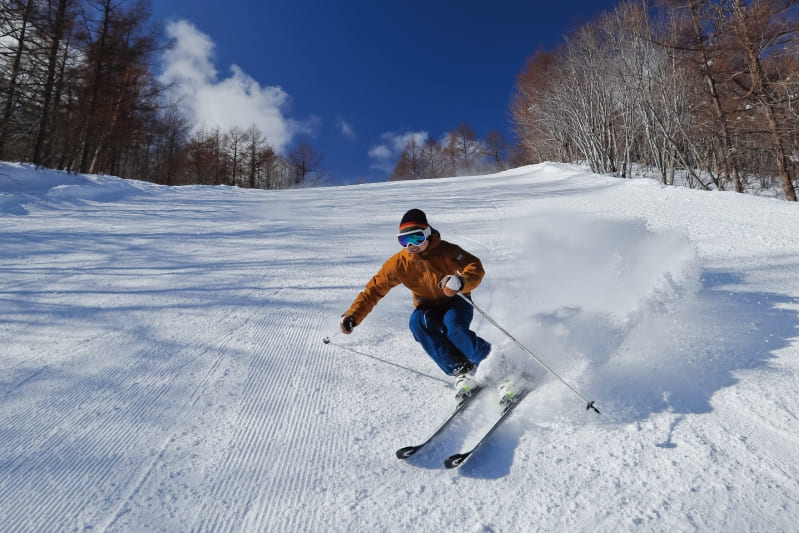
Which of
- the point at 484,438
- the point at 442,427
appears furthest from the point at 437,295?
the point at 484,438

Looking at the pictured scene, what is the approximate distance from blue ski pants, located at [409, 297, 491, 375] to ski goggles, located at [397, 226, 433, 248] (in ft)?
1.75

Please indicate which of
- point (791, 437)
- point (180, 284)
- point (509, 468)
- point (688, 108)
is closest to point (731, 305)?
point (791, 437)

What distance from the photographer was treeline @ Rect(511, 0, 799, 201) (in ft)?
33.7

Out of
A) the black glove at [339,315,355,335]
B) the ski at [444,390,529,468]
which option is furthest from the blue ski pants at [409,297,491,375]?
the black glove at [339,315,355,335]

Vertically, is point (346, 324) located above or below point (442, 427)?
above

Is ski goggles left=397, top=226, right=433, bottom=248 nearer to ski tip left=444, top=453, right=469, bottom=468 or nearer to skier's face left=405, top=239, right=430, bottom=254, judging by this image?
skier's face left=405, top=239, right=430, bottom=254

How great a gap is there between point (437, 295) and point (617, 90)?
65.1 feet

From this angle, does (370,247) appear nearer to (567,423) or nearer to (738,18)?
(567,423)

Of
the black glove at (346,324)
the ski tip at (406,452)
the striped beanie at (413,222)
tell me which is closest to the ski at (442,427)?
the ski tip at (406,452)

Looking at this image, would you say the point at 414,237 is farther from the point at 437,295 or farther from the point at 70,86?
the point at 70,86

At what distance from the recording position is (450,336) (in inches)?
104

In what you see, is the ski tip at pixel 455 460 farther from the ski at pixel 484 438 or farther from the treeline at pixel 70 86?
the treeline at pixel 70 86

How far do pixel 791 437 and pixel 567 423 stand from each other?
40.9 inches

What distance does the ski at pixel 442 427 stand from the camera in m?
1.96
